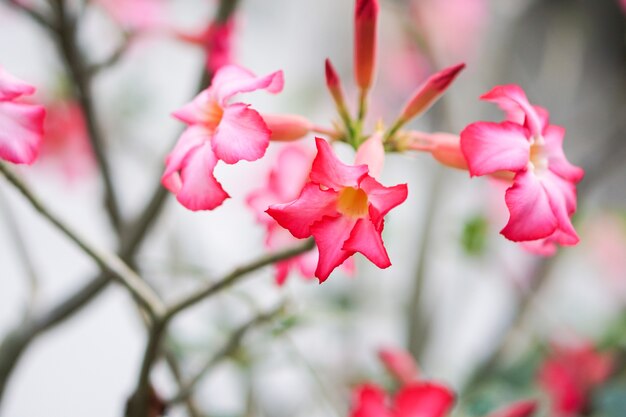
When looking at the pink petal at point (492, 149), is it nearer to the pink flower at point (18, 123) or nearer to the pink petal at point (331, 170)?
the pink petal at point (331, 170)

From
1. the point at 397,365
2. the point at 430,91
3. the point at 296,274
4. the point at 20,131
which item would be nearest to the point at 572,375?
the point at 397,365

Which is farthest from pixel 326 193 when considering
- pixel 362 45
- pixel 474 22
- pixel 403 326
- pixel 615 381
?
pixel 474 22

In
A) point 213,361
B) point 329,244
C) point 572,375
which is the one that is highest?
point 329,244

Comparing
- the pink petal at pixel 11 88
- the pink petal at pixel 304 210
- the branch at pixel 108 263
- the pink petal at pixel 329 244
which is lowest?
the branch at pixel 108 263

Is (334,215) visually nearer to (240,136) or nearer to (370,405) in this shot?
(240,136)

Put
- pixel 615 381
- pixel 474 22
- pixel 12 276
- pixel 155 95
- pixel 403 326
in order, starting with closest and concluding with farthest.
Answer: pixel 615 381, pixel 403 326, pixel 155 95, pixel 12 276, pixel 474 22

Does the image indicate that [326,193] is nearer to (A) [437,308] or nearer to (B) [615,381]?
(B) [615,381]

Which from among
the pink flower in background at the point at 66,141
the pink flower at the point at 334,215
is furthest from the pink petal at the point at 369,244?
the pink flower in background at the point at 66,141
